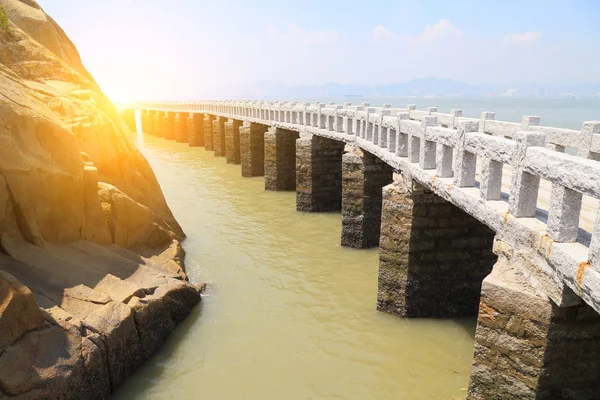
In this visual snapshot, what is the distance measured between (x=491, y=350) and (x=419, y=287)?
11.8ft

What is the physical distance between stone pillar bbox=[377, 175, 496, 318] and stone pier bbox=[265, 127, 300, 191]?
40.9 ft

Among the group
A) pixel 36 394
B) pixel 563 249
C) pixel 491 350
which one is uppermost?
pixel 563 249

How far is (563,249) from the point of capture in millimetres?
4598

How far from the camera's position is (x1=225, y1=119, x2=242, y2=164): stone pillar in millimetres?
30766

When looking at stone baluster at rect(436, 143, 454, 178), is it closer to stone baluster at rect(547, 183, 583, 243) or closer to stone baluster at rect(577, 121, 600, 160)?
stone baluster at rect(577, 121, 600, 160)

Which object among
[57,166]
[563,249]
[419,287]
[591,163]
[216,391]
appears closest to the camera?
[591,163]

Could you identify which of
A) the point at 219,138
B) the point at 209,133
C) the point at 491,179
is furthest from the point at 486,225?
the point at 209,133

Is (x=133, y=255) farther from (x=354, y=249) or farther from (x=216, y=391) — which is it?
(x=354, y=249)

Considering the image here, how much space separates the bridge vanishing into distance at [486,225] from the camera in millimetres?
4793

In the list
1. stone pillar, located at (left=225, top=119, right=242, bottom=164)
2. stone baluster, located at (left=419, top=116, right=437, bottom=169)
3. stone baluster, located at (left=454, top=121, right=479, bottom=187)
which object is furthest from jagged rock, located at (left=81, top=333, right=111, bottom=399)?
stone pillar, located at (left=225, top=119, right=242, bottom=164)

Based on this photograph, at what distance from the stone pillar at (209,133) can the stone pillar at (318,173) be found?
865 inches

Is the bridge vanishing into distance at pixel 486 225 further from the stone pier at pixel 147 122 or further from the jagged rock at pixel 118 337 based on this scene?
the stone pier at pixel 147 122

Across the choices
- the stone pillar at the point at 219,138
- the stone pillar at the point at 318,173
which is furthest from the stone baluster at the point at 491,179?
the stone pillar at the point at 219,138

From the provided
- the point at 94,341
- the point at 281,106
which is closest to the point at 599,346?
the point at 94,341
